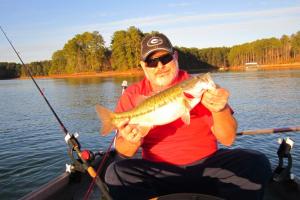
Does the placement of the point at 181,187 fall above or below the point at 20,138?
above

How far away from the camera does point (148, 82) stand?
14.1 ft

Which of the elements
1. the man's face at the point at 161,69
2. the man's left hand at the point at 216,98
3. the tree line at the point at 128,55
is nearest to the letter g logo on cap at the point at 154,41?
the man's face at the point at 161,69

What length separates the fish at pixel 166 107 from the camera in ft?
11.1

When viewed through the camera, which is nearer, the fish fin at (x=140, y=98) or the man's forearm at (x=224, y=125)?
the man's forearm at (x=224, y=125)

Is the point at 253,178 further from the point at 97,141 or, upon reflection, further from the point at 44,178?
the point at 97,141

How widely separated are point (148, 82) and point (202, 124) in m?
0.86

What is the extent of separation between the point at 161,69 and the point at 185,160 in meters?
1.06

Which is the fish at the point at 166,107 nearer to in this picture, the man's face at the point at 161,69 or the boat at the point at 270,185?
the man's face at the point at 161,69

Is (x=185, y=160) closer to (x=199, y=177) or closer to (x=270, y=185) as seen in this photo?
(x=199, y=177)

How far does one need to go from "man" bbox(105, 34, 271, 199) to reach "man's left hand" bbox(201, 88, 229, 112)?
0.03 ft

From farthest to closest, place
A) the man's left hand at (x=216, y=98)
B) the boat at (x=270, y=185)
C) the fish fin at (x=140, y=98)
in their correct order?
the boat at (x=270, y=185), the fish fin at (x=140, y=98), the man's left hand at (x=216, y=98)

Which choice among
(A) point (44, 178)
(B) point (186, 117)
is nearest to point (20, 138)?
(A) point (44, 178)

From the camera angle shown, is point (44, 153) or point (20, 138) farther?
point (20, 138)

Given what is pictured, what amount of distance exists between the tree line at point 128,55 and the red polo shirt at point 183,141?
77213 mm
